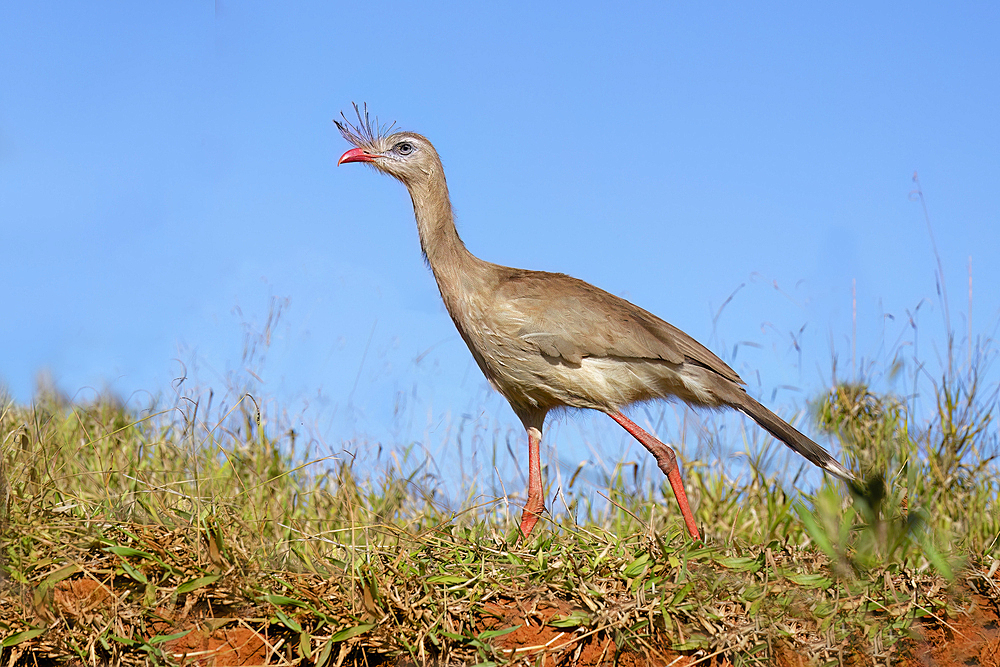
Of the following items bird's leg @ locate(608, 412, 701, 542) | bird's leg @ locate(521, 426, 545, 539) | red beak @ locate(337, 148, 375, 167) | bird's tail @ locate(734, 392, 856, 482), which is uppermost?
red beak @ locate(337, 148, 375, 167)

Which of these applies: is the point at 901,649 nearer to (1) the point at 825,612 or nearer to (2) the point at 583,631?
(1) the point at 825,612

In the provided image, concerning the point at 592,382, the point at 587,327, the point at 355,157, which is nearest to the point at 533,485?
the point at 592,382

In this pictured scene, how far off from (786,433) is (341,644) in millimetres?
2295

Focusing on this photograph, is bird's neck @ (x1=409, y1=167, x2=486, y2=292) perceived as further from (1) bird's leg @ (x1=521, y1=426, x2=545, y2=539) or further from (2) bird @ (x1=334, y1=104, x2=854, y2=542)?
(1) bird's leg @ (x1=521, y1=426, x2=545, y2=539)

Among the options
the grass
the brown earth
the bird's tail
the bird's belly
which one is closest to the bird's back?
the bird's belly

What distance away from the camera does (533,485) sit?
3867 millimetres

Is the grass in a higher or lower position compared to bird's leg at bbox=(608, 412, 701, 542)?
lower

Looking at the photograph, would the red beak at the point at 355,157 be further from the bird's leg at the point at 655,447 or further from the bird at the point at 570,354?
the bird's leg at the point at 655,447

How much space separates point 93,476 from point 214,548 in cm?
89

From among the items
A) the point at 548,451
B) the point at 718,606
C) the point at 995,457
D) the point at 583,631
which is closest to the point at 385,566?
the point at 583,631

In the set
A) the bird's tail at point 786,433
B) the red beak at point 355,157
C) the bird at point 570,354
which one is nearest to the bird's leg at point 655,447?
the bird at point 570,354

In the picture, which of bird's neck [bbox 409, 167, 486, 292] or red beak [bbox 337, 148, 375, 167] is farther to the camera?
red beak [bbox 337, 148, 375, 167]

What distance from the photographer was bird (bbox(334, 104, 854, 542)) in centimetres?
371

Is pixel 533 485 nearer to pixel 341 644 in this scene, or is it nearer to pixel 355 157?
pixel 341 644
